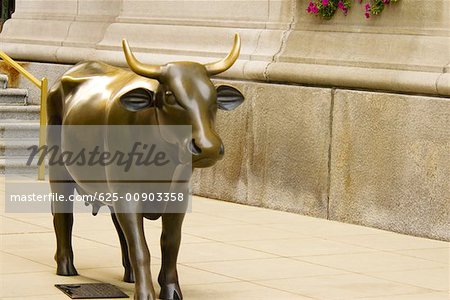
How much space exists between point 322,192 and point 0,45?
6.61 metres

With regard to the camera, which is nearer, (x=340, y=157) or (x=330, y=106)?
(x=340, y=157)

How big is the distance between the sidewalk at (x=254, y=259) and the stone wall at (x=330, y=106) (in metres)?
0.30

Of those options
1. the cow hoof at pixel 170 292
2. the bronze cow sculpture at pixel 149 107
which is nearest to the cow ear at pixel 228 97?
the bronze cow sculpture at pixel 149 107

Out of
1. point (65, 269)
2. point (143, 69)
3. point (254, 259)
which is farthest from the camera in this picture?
point (254, 259)

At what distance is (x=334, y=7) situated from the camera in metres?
11.8

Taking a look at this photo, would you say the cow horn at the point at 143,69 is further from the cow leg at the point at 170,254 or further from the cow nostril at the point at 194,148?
the cow leg at the point at 170,254

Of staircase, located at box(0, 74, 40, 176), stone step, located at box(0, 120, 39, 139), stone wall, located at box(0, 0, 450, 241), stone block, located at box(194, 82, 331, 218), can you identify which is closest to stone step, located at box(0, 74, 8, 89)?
staircase, located at box(0, 74, 40, 176)

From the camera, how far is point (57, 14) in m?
15.8

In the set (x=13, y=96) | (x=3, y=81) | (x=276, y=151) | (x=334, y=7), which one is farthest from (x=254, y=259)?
(x=3, y=81)

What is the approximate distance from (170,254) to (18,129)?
7557mm

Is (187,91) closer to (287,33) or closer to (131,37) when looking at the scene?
(287,33)

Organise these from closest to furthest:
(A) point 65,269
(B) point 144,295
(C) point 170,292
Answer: (B) point 144,295 → (C) point 170,292 → (A) point 65,269

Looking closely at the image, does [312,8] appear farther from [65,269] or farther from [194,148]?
[194,148]

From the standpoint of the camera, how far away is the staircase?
1398 centimetres
